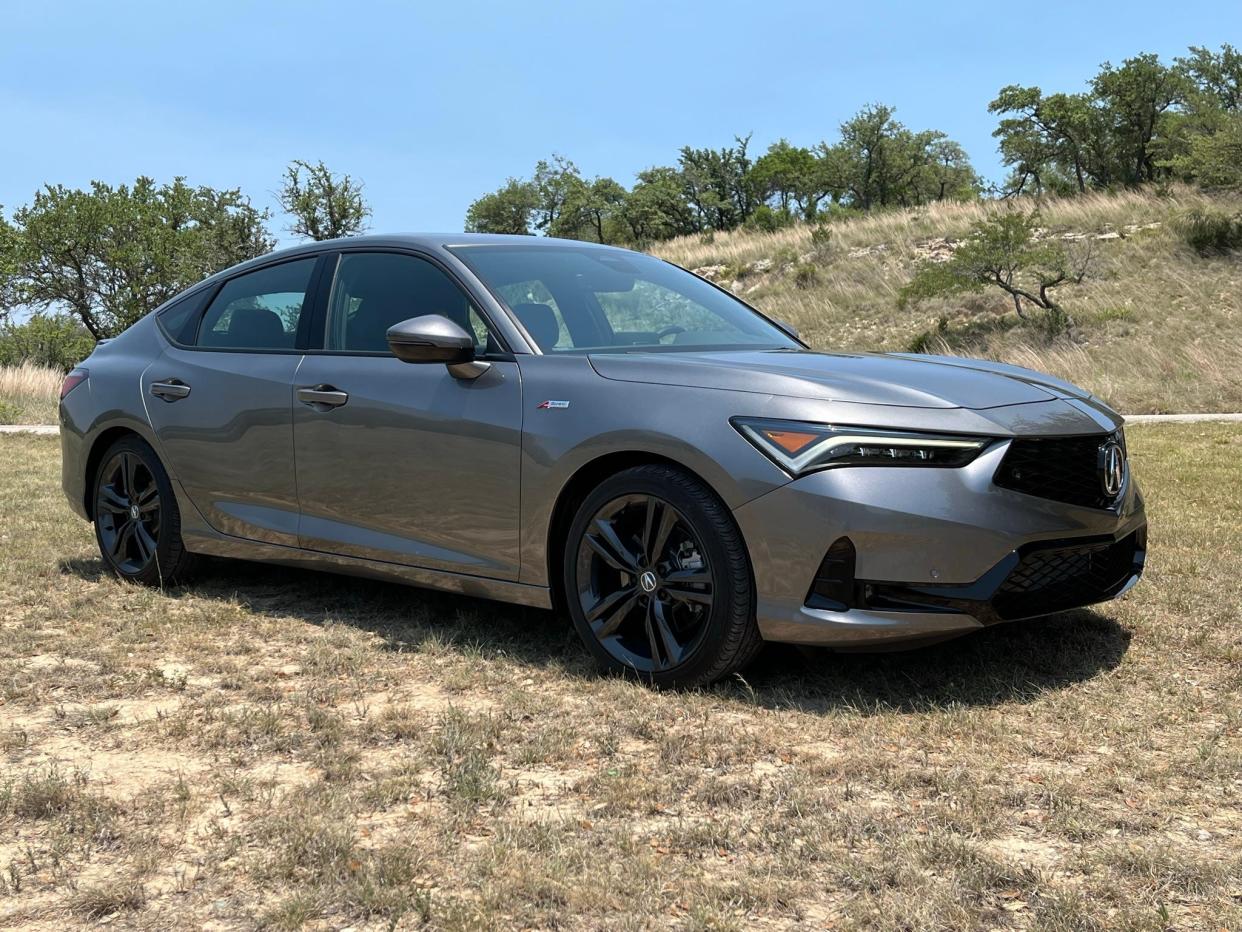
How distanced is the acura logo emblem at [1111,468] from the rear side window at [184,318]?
165 inches

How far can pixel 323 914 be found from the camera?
8.71 ft

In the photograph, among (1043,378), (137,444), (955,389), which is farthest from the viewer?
(137,444)

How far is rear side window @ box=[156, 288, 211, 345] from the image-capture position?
241 inches

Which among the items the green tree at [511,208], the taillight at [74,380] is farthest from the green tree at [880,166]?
the taillight at [74,380]

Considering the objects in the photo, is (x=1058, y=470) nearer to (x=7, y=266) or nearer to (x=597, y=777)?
(x=597, y=777)

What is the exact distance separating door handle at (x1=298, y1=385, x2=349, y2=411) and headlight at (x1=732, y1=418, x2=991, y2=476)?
6.74 feet

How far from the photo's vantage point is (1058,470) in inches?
161

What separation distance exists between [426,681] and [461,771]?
40.7 inches

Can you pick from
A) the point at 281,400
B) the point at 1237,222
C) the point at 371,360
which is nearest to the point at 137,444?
the point at 281,400

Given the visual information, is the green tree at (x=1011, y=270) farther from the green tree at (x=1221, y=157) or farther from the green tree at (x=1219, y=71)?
the green tree at (x=1219, y=71)

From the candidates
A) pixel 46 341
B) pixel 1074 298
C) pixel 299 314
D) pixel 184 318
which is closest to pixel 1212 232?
pixel 1074 298

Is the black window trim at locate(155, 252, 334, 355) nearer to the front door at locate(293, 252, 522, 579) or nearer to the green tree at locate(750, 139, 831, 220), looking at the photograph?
the front door at locate(293, 252, 522, 579)

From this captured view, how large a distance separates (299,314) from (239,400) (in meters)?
0.47

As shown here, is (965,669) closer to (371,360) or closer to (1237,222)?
(371,360)
